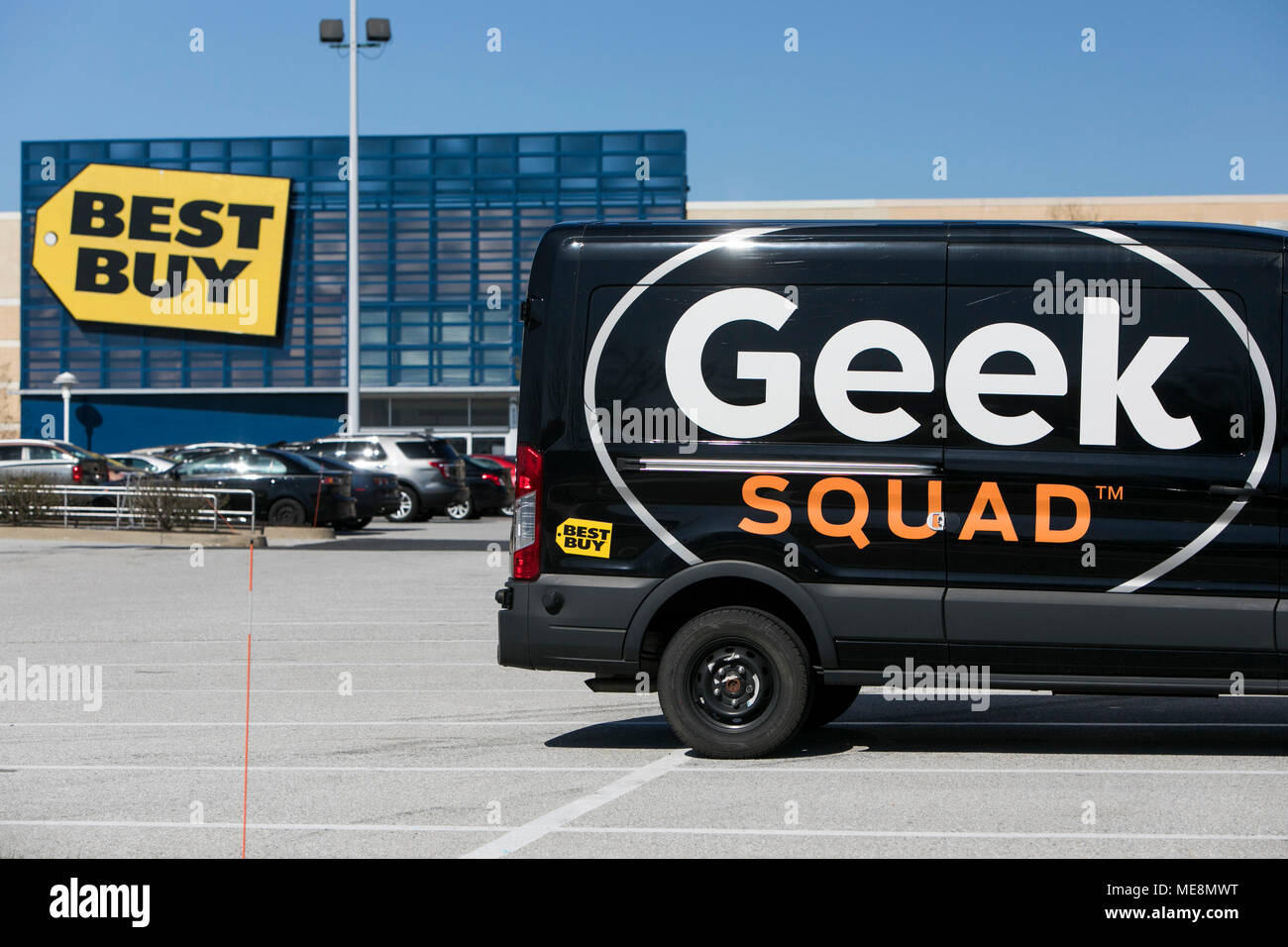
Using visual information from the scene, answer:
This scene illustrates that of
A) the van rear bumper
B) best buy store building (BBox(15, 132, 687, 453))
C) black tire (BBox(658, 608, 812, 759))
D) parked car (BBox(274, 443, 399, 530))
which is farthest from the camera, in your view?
best buy store building (BBox(15, 132, 687, 453))

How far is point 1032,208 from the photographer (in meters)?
58.0

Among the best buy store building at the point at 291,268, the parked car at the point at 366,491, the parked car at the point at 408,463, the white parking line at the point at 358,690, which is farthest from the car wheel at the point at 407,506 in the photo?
the best buy store building at the point at 291,268

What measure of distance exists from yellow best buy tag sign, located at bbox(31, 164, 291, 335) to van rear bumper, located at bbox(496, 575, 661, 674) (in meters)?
48.6

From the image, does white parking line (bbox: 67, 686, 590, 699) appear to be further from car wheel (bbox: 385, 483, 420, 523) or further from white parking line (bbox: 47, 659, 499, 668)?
car wheel (bbox: 385, 483, 420, 523)

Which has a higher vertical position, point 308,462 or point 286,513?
point 308,462

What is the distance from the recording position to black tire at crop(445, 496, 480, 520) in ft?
104

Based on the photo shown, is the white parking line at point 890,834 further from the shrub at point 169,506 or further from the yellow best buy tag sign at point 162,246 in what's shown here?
the yellow best buy tag sign at point 162,246

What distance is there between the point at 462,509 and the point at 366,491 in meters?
5.24

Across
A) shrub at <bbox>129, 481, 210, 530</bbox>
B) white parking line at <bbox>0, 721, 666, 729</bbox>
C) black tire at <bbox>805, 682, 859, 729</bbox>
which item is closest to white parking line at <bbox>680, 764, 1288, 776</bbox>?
black tire at <bbox>805, 682, 859, 729</bbox>

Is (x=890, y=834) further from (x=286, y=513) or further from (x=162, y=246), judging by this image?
(x=162, y=246)

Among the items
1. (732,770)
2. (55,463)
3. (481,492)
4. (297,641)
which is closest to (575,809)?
(732,770)

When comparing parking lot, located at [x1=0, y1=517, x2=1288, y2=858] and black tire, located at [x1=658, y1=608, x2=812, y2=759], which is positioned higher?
black tire, located at [x1=658, y1=608, x2=812, y2=759]
